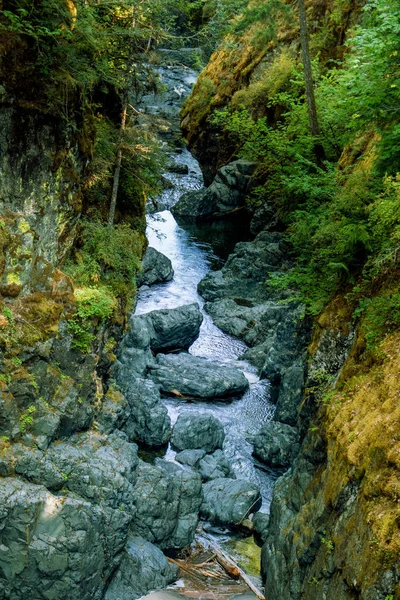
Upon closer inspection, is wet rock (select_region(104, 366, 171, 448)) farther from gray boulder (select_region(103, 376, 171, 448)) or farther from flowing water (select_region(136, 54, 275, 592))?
flowing water (select_region(136, 54, 275, 592))

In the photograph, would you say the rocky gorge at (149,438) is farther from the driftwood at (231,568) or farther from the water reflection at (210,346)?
the driftwood at (231,568)

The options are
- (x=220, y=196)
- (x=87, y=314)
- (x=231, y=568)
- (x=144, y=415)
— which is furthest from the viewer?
(x=220, y=196)

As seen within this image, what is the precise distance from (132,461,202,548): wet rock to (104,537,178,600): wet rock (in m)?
0.45

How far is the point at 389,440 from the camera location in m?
7.66

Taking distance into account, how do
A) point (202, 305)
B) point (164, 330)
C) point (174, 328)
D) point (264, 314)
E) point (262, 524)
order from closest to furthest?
point (262, 524) → point (164, 330) → point (174, 328) → point (264, 314) → point (202, 305)

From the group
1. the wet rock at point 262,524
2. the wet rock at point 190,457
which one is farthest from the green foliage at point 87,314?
the wet rock at point 262,524

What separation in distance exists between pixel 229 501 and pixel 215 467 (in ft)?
4.59

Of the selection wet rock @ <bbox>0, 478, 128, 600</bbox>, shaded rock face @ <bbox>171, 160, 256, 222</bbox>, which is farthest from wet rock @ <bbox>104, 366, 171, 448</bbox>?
shaded rock face @ <bbox>171, 160, 256, 222</bbox>

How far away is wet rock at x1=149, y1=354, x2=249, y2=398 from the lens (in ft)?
58.3

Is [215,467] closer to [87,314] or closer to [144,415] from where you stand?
[144,415]

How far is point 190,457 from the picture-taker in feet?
49.2

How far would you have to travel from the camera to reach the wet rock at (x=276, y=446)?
50.2 ft

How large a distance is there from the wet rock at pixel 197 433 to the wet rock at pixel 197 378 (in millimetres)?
1744

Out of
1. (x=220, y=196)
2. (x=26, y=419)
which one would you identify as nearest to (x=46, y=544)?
(x=26, y=419)
